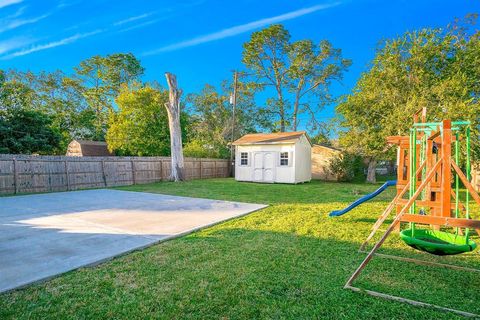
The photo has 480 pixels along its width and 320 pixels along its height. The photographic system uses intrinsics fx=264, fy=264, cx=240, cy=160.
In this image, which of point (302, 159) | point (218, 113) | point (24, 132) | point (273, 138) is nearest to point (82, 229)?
point (273, 138)

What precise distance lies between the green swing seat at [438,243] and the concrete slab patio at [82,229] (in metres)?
3.24

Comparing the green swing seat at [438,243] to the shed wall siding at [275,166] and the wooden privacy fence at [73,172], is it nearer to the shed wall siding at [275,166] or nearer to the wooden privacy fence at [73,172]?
the shed wall siding at [275,166]

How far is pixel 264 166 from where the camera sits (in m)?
15.5

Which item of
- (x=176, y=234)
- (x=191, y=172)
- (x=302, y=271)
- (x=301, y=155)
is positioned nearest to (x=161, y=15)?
(x=191, y=172)

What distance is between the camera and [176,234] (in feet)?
14.2

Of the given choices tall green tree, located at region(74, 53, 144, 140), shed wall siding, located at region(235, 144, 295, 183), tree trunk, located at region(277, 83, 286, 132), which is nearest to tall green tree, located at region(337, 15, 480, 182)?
shed wall siding, located at region(235, 144, 295, 183)

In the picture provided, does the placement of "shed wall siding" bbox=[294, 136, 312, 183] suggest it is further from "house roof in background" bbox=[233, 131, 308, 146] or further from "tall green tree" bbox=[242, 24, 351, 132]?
"tall green tree" bbox=[242, 24, 351, 132]

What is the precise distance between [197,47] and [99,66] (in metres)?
12.3

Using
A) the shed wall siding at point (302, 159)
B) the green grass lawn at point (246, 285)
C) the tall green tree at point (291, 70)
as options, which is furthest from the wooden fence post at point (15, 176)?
the tall green tree at point (291, 70)

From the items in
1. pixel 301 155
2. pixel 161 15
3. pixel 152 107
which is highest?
pixel 161 15

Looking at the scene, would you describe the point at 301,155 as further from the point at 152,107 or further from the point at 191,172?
the point at 152,107

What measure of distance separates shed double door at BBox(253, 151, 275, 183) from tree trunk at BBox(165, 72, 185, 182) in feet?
14.1

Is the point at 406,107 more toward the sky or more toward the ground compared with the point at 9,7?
more toward the ground

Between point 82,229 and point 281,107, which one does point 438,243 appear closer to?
point 82,229
